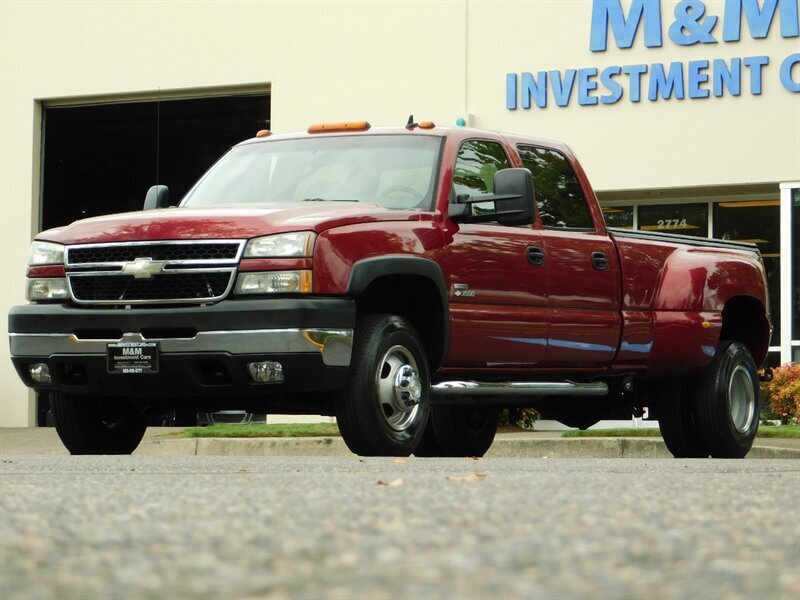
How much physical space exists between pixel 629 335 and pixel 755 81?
973cm

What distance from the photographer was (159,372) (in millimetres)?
7809

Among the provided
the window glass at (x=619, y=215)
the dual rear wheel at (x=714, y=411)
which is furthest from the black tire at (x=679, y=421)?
the window glass at (x=619, y=215)

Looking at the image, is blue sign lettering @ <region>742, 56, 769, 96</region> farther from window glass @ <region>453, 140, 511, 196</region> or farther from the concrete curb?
window glass @ <region>453, 140, 511, 196</region>

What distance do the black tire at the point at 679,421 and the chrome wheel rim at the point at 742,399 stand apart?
30 centimetres

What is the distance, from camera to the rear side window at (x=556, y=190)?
9.62 m

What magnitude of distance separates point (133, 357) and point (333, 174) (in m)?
1.85

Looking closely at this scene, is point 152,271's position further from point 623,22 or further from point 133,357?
point 623,22

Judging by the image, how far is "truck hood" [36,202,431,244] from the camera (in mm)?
7809

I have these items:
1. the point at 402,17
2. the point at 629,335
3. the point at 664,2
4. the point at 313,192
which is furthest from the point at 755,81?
the point at 313,192

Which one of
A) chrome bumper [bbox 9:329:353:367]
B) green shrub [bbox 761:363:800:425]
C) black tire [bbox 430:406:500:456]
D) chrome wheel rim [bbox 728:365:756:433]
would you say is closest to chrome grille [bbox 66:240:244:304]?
chrome bumper [bbox 9:329:353:367]

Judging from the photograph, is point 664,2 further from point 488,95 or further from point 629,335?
point 629,335

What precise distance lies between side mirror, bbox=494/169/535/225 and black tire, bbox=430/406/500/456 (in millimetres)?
2230

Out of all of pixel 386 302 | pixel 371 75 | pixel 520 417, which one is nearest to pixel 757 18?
pixel 371 75

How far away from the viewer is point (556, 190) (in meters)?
9.84
